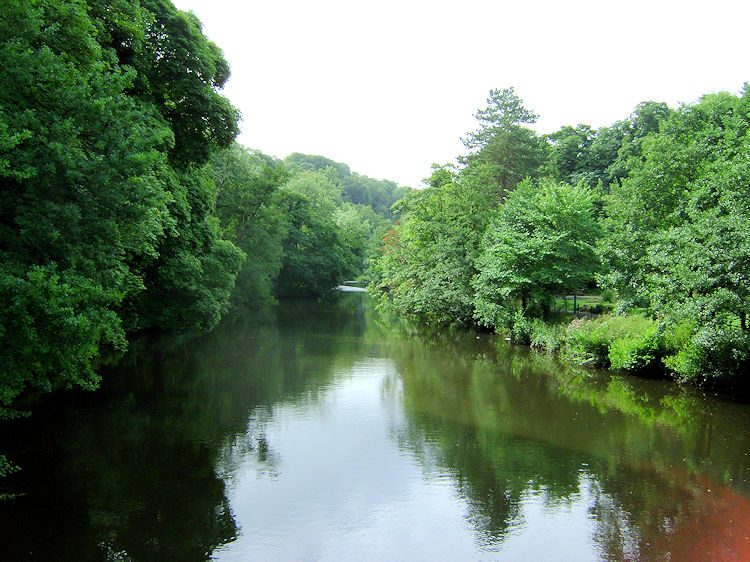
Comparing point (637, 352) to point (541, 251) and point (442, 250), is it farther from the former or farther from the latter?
point (442, 250)

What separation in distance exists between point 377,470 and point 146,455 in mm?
4758

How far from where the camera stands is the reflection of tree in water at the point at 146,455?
7.98 metres

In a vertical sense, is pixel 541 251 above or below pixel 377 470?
above

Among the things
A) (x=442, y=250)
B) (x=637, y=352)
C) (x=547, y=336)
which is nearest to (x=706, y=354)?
(x=637, y=352)

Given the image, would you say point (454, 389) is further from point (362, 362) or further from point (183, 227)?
point (183, 227)

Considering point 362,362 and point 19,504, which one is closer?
point 19,504

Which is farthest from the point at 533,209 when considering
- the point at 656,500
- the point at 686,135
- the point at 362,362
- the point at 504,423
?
the point at 656,500

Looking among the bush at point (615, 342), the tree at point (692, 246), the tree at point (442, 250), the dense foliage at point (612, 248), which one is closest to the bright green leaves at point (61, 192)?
the tree at point (692, 246)

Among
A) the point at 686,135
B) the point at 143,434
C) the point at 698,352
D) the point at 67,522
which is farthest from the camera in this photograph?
the point at 686,135

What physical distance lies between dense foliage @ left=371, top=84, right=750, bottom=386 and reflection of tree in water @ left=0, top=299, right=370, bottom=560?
1036 cm

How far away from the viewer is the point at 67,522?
8.29 m

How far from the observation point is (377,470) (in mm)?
10914

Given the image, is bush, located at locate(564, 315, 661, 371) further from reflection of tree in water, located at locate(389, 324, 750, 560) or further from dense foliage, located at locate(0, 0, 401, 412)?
dense foliage, located at locate(0, 0, 401, 412)

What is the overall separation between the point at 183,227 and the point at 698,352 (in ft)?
53.4
